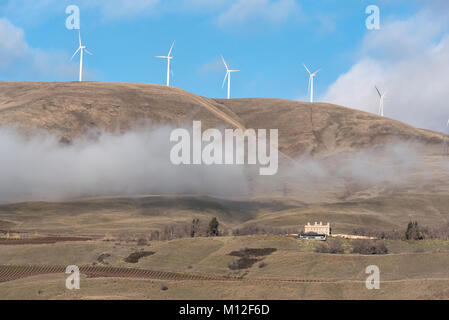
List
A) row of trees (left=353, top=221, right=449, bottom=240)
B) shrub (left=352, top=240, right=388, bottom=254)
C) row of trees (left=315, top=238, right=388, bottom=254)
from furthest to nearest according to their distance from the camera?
row of trees (left=353, top=221, right=449, bottom=240)
shrub (left=352, top=240, right=388, bottom=254)
row of trees (left=315, top=238, right=388, bottom=254)

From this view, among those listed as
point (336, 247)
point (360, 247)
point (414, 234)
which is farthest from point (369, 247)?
point (414, 234)

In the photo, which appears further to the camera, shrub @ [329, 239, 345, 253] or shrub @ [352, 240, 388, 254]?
shrub @ [352, 240, 388, 254]

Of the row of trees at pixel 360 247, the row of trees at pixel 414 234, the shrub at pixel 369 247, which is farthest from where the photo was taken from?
the row of trees at pixel 414 234

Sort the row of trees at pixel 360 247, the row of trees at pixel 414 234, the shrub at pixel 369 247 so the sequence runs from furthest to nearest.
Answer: the row of trees at pixel 414 234, the shrub at pixel 369 247, the row of trees at pixel 360 247

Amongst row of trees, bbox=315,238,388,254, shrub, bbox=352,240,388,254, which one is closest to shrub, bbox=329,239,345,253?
row of trees, bbox=315,238,388,254

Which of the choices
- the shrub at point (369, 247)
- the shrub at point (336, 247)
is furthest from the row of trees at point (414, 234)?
the shrub at point (336, 247)

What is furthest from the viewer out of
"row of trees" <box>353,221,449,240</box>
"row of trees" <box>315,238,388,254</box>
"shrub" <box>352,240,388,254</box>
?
"row of trees" <box>353,221,449,240</box>

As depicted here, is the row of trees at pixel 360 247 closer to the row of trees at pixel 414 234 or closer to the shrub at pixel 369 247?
the shrub at pixel 369 247

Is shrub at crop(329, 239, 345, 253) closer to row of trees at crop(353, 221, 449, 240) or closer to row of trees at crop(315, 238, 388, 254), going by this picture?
row of trees at crop(315, 238, 388, 254)

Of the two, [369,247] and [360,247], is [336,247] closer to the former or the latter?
[360,247]
